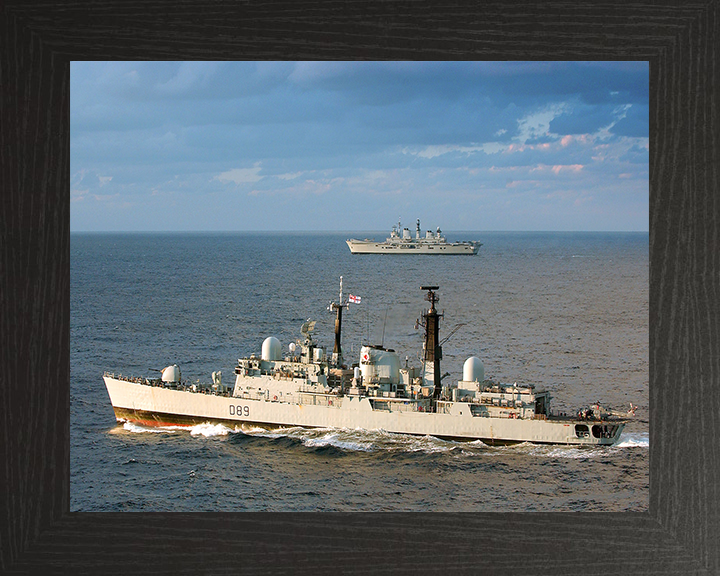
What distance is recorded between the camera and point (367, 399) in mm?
9547

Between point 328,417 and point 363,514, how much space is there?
287 inches

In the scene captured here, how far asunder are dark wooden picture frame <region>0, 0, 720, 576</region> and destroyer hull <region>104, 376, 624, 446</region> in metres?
6.55

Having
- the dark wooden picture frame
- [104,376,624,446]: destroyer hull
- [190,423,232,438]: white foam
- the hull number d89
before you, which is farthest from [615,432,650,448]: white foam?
the dark wooden picture frame

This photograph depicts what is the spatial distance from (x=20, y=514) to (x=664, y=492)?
2023 mm

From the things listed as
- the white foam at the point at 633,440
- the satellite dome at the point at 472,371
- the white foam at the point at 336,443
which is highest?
the satellite dome at the point at 472,371

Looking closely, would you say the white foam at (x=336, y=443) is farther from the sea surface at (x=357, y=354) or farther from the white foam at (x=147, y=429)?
the white foam at (x=147, y=429)

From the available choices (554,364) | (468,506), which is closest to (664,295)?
(468,506)

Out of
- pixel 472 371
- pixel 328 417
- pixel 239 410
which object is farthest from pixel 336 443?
pixel 472 371

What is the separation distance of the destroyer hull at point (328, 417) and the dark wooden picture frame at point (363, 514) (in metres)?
6.55

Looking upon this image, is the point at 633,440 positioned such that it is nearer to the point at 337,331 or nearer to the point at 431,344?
the point at 431,344

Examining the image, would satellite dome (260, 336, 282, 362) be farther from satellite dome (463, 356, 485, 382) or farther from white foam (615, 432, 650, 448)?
white foam (615, 432, 650, 448)

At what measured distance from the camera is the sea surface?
7.60m

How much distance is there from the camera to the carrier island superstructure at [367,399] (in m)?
9.09

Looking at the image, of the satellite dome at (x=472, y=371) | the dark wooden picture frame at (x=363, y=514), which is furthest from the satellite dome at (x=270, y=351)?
the dark wooden picture frame at (x=363, y=514)
